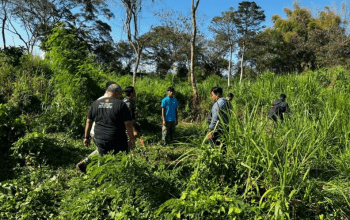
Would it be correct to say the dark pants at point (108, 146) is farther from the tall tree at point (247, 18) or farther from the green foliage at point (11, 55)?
the tall tree at point (247, 18)

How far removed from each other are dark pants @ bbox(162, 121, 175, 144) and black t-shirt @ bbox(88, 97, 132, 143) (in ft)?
8.83

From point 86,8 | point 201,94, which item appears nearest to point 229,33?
point 201,94

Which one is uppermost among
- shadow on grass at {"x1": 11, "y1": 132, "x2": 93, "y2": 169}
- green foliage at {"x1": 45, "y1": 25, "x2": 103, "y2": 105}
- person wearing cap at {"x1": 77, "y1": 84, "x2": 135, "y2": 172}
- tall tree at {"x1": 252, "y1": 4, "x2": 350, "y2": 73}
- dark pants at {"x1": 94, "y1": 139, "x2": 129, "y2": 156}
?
tall tree at {"x1": 252, "y1": 4, "x2": 350, "y2": 73}

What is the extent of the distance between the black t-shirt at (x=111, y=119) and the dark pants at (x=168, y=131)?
269cm

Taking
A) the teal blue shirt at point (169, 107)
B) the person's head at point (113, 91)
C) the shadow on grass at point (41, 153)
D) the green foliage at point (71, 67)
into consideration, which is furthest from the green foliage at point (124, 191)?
the green foliage at point (71, 67)

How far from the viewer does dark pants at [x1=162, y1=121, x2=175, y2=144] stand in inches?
233

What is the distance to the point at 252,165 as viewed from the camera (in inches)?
97.1

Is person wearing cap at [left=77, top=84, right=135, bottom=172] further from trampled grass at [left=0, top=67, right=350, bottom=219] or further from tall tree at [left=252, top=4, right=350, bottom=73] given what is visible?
tall tree at [left=252, top=4, right=350, bottom=73]

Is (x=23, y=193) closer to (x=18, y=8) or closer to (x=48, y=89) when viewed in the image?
(x=48, y=89)

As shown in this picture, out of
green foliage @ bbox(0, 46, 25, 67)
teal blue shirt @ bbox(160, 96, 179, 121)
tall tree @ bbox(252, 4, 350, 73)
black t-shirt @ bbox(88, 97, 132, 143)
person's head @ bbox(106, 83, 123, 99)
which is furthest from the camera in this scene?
tall tree @ bbox(252, 4, 350, 73)

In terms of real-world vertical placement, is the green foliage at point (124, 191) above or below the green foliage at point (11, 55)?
below

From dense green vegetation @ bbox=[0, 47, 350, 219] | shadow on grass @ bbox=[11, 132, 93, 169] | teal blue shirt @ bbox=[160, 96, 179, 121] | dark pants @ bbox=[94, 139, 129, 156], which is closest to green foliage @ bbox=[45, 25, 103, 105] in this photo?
dense green vegetation @ bbox=[0, 47, 350, 219]

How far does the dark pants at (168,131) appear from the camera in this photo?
592 cm

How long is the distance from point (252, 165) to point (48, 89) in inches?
299
